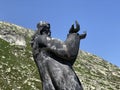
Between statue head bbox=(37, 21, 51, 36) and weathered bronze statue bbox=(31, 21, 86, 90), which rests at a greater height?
statue head bbox=(37, 21, 51, 36)

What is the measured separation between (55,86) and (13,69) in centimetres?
5841

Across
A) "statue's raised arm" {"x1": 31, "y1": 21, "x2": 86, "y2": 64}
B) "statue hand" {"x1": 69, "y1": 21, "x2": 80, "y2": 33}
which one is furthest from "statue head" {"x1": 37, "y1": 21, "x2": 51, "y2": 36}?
"statue hand" {"x1": 69, "y1": 21, "x2": 80, "y2": 33}

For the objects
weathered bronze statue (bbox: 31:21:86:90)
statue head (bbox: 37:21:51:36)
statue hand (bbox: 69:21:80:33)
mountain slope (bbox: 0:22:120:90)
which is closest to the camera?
weathered bronze statue (bbox: 31:21:86:90)

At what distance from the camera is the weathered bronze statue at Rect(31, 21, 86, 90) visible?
10094 mm

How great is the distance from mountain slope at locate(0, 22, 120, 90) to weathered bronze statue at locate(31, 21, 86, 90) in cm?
4857

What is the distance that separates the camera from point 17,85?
61281 mm

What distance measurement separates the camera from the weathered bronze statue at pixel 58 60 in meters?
10.1

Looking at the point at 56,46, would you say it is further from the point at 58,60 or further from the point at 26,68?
the point at 26,68

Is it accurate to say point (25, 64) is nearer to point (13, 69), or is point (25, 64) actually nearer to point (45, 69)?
point (13, 69)

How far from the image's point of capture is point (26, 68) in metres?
70.9

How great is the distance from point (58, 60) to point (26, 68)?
60813mm

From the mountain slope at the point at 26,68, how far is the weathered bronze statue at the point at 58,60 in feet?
159

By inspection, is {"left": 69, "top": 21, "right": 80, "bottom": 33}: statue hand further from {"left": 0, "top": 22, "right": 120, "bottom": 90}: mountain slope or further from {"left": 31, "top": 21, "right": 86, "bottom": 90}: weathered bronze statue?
{"left": 0, "top": 22, "right": 120, "bottom": 90}: mountain slope

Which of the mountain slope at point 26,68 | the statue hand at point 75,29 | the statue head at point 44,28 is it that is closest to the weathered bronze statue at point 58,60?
the statue hand at point 75,29
